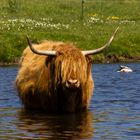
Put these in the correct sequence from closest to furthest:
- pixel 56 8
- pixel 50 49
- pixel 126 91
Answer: pixel 50 49
pixel 126 91
pixel 56 8

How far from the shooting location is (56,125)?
15.9 metres

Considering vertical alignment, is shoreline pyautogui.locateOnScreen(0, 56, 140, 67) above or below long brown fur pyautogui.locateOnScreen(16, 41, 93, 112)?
below

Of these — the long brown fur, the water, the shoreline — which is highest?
the long brown fur

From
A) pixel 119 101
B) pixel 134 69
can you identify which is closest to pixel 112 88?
pixel 119 101

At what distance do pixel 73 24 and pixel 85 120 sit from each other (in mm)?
41355

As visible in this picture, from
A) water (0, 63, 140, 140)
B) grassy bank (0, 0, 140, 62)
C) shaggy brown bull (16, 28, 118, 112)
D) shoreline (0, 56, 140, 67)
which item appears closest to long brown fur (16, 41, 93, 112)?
shaggy brown bull (16, 28, 118, 112)

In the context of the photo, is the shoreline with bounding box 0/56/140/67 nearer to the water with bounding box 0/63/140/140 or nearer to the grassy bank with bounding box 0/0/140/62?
the grassy bank with bounding box 0/0/140/62

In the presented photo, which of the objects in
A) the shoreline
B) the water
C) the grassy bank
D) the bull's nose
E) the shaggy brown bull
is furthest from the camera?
the grassy bank

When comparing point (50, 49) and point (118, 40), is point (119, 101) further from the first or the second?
point (118, 40)

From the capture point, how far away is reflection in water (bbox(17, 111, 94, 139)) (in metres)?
14.5

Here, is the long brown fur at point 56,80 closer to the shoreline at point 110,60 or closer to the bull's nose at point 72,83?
the bull's nose at point 72,83

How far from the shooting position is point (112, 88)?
2455 centimetres

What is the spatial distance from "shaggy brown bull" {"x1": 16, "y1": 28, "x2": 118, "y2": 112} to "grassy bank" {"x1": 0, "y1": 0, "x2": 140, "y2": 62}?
80.2 feet

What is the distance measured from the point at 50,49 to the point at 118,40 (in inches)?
1279
